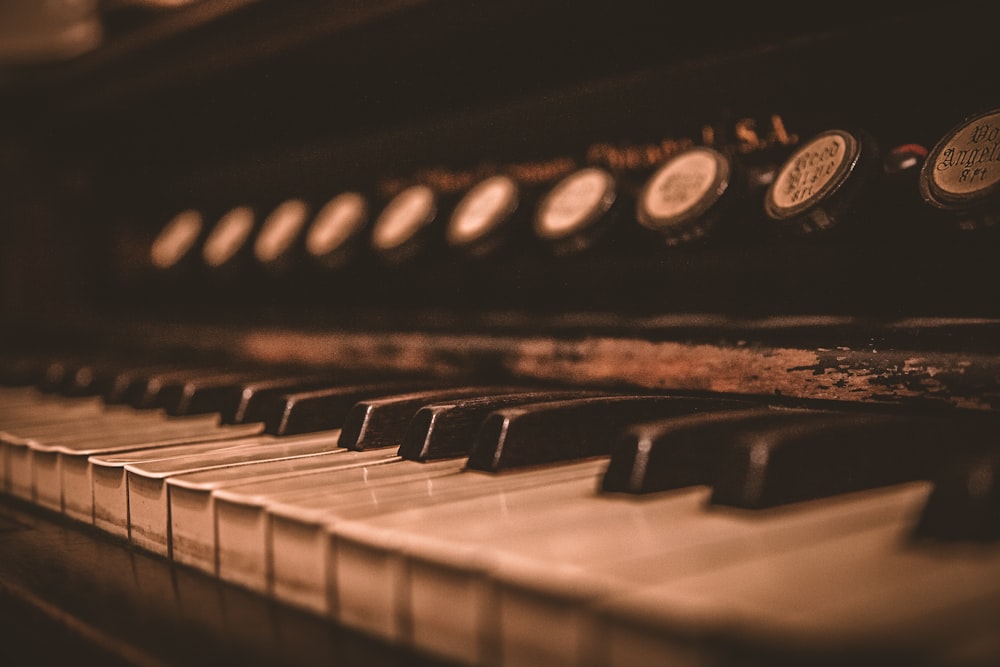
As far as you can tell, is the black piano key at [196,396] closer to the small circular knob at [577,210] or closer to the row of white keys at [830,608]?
the small circular knob at [577,210]

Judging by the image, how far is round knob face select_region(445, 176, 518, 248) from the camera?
140cm

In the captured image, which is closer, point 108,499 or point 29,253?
point 108,499

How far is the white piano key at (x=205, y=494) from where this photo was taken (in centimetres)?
85

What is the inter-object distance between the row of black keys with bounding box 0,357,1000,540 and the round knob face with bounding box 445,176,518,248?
23 cm

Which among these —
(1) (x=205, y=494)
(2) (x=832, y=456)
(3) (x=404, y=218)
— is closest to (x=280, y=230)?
(3) (x=404, y=218)

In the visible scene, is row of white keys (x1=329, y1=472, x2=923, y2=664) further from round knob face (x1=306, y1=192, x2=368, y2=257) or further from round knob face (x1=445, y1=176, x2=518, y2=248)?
round knob face (x1=306, y1=192, x2=368, y2=257)

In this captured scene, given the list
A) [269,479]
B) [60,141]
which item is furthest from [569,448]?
[60,141]

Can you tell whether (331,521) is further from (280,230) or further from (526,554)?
(280,230)

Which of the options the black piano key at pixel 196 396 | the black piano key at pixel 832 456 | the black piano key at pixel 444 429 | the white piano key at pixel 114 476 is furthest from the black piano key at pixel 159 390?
the black piano key at pixel 832 456

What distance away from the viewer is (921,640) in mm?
427

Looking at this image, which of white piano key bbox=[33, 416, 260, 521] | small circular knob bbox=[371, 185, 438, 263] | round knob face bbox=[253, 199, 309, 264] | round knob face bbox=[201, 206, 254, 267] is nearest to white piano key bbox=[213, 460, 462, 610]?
white piano key bbox=[33, 416, 260, 521]

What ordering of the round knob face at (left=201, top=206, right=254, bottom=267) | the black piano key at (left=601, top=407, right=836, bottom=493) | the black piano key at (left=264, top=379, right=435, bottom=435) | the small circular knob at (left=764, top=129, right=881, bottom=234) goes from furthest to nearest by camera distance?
the round knob face at (left=201, top=206, right=254, bottom=267) < the black piano key at (left=264, top=379, right=435, bottom=435) < the small circular knob at (left=764, top=129, right=881, bottom=234) < the black piano key at (left=601, top=407, right=836, bottom=493)

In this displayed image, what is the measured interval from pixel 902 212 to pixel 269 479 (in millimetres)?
733

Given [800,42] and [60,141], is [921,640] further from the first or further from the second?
[60,141]
